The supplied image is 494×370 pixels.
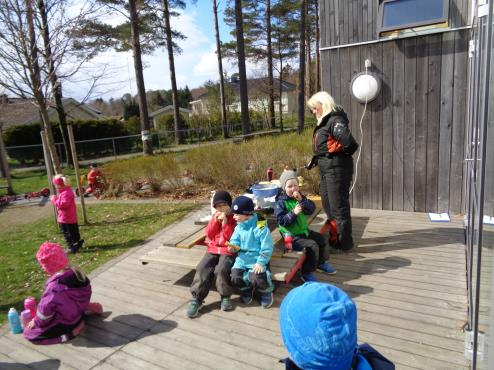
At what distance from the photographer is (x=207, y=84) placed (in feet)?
122

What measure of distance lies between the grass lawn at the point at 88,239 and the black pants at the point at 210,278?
208cm

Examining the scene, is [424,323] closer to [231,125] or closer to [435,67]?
[435,67]

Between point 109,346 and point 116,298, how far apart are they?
93 centimetres

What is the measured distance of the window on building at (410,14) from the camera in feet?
17.6

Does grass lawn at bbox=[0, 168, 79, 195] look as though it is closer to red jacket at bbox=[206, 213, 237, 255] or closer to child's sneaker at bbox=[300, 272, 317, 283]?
red jacket at bbox=[206, 213, 237, 255]

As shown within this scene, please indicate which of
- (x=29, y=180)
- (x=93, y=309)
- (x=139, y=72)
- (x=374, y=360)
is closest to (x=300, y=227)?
(x=93, y=309)

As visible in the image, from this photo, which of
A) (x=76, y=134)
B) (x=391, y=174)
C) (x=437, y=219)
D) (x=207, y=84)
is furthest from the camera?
(x=207, y=84)

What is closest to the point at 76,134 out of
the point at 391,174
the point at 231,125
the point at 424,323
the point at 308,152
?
the point at 231,125

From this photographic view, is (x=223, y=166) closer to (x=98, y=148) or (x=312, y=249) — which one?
(x=312, y=249)

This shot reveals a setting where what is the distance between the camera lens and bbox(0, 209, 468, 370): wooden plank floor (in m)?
2.96

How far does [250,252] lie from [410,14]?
4313 mm

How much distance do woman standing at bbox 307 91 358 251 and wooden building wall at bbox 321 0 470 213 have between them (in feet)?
6.05

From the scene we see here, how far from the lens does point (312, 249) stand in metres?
4.04

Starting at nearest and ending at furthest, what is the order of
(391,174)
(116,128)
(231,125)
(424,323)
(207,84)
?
(424,323) < (391,174) < (116,128) < (231,125) < (207,84)
